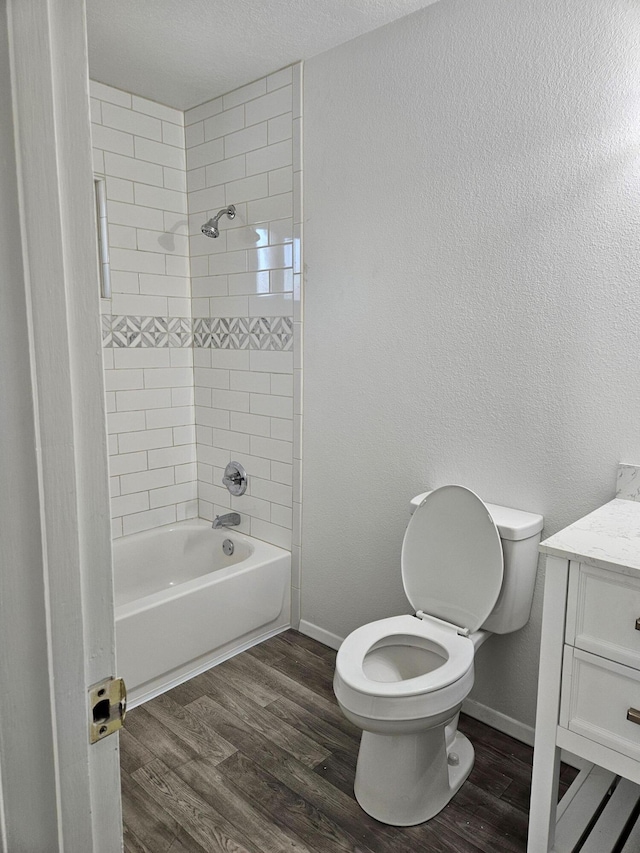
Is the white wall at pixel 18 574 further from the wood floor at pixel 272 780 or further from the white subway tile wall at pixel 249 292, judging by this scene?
the white subway tile wall at pixel 249 292

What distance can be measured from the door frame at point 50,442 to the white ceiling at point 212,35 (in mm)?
1880

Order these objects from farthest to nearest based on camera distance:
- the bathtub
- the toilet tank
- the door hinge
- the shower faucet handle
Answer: the shower faucet handle, the bathtub, the toilet tank, the door hinge

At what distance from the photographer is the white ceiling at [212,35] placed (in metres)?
2.08

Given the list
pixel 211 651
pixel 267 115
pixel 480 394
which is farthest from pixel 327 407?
pixel 267 115

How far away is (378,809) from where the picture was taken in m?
1.79

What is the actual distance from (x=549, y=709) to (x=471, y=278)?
1.37 metres

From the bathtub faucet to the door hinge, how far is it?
2.40 meters

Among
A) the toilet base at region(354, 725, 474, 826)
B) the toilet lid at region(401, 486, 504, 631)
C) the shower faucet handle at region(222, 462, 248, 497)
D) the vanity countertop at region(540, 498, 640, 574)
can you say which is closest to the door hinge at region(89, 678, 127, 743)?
the vanity countertop at region(540, 498, 640, 574)

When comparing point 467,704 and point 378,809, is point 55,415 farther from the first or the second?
point 467,704

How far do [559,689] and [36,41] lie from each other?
161 cm

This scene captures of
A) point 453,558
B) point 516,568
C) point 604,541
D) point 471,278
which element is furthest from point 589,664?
point 471,278

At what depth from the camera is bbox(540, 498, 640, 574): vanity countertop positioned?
1.35 metres

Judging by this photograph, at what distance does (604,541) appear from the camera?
145cm

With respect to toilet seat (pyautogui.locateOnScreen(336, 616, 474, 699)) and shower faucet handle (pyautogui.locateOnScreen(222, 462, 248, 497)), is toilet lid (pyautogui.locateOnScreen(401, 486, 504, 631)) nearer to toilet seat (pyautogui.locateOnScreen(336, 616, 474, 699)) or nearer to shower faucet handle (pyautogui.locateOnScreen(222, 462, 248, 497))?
toilet seat (pyautogui.locateOnScreen(336, 616, 474, 699))
